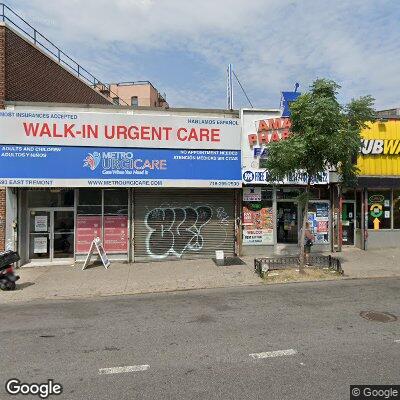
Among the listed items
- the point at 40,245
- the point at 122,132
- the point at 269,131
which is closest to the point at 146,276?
the point at 40,245

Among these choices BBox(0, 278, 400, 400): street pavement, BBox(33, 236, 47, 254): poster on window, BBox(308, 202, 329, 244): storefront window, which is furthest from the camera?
BBox(308, 202, 329, 244): storefront window

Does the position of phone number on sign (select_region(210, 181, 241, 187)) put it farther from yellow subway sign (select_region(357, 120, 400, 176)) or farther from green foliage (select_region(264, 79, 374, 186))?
yellow subway sign (select_region(357, 120, 400, 176))

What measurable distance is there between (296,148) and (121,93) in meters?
43.0

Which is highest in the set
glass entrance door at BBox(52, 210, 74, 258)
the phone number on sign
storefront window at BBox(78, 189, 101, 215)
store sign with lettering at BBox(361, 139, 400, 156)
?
store sign with lettering at BBox(361, 139, 400, 156)

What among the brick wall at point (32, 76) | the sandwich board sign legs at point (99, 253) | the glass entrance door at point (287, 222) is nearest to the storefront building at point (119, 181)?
the sandwich board sign legs at point (99, 253)

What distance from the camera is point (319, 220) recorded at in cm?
1600

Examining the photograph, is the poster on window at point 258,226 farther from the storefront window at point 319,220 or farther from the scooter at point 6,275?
the scooter at point 6,275

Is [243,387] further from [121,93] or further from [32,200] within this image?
[121,93]

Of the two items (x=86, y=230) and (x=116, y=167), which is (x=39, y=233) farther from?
(x=116, y=167)

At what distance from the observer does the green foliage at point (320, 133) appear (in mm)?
10867

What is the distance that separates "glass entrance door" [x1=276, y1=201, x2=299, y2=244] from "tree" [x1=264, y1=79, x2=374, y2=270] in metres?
4.08

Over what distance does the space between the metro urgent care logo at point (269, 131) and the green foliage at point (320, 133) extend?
3257mm

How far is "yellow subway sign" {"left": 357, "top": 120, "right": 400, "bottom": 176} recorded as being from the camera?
16.1 meters

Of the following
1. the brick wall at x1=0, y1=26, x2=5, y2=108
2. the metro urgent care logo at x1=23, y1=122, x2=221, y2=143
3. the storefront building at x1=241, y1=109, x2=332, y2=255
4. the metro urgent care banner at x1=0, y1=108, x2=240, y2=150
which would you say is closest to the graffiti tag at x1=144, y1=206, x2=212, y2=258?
the storefront building at x1=241, y1=109, x2=332, y2=255
